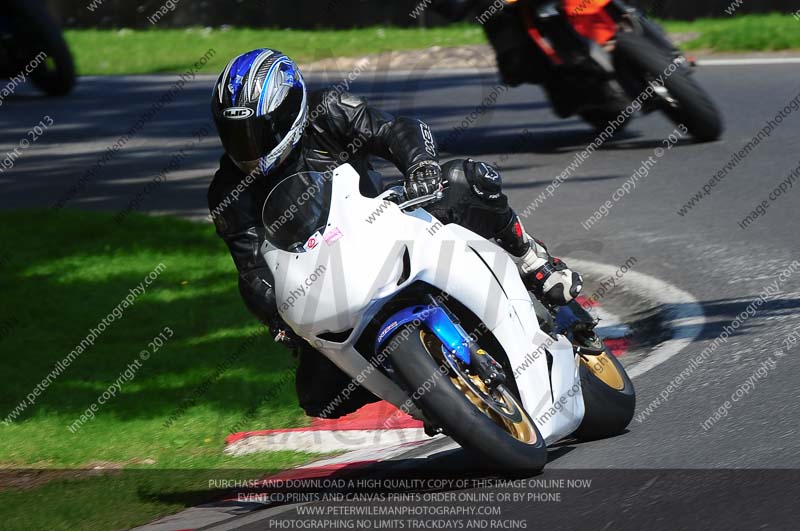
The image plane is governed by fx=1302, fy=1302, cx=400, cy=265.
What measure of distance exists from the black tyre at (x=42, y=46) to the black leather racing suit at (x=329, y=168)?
1160 centimetres

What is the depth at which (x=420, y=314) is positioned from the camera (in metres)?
4.66

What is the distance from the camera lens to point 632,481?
4.68m

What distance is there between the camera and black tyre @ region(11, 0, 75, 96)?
16.2 meters

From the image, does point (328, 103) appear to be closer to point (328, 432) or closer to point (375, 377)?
point (375, 377)

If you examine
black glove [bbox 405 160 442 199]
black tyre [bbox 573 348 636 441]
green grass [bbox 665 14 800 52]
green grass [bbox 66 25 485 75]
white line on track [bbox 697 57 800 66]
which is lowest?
green grass [bbox 66 25 485 75]

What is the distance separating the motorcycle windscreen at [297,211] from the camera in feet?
Result: 15.7

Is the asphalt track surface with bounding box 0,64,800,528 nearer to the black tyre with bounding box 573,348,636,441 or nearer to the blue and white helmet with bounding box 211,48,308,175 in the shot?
the black tyre with bounding box 573,348,636,441

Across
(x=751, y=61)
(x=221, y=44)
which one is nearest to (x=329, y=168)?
(x=751, y=61)

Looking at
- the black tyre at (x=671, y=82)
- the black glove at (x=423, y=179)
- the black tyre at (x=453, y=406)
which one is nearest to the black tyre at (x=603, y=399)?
the black tyre at (x=453, y=406)

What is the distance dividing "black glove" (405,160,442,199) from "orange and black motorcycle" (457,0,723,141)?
633cm

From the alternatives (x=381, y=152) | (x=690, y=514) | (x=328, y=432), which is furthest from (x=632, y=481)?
(x=328, y=432)

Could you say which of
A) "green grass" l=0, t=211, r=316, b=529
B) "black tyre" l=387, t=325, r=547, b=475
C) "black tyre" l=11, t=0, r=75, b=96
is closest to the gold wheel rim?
"black tyre" l=387, t=325, r=547, b=475

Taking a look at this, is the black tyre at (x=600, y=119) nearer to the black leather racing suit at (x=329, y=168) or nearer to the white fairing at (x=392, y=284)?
the black leather racing suit at (x=329, y=168)

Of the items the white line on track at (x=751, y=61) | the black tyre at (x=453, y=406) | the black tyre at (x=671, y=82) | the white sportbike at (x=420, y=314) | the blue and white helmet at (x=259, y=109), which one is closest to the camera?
the black tyre at (x=453, y=406)
